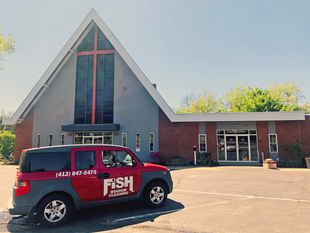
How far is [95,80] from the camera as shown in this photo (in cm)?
2116

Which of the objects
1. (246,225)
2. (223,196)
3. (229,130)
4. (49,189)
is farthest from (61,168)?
(229,130)

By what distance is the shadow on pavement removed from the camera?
4887mm

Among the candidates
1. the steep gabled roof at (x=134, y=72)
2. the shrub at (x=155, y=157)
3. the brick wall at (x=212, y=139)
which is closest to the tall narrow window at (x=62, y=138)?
the steep gabled roof at (x=134, y=72)

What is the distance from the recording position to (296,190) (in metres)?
8.22

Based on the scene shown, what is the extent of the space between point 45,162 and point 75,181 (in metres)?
0.84

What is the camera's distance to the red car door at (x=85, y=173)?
526 centimetres

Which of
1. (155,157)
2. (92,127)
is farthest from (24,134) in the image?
(155,157)

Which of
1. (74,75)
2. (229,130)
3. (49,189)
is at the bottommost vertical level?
(49,189)

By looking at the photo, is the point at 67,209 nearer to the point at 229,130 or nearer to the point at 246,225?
the point at 246,225

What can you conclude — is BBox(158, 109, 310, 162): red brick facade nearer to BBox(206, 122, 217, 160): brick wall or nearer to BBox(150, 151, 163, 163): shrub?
BBox(206, 122, 217, 160): brick wall

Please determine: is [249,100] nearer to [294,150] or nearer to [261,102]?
[261,102]

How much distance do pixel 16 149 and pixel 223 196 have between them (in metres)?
21.5

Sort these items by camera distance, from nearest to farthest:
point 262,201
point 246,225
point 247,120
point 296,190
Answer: point 246,225 → point 262,201 → point 296,190 → point 247,120

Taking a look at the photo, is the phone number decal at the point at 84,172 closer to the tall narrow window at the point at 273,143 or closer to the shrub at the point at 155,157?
the shrub at the point at 155,157
